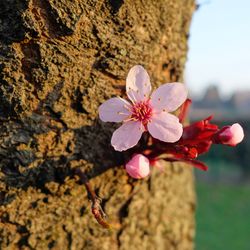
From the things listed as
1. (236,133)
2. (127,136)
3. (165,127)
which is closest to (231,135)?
(236,133)

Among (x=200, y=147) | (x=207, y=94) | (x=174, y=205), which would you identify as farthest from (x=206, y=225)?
(x=207, y=94)

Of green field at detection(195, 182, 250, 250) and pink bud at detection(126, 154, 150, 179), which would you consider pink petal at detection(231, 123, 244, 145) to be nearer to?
pink bud at detection(126, 154, 150, 179)

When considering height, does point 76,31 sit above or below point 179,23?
below

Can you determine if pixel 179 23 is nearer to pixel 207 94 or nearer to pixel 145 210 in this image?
pixel 145 210

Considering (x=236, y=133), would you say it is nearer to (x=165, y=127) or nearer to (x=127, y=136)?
(x=165, y=127)

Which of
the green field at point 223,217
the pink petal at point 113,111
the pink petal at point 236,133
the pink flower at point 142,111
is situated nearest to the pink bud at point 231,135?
the pink petal at point 236,133

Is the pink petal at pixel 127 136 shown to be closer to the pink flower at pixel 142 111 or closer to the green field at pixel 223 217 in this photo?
the pink flower at pixel 142 111

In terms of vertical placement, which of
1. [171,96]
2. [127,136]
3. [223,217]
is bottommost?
[223,217]

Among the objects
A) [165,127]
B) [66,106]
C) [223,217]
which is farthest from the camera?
[223,217]
